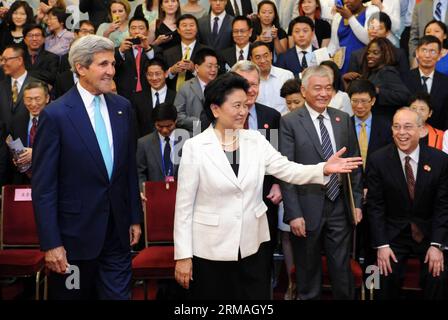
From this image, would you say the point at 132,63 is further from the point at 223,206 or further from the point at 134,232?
the point at 223,206

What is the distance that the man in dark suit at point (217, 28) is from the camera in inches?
302

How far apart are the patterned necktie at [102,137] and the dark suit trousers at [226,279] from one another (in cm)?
71

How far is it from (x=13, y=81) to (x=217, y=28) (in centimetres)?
221

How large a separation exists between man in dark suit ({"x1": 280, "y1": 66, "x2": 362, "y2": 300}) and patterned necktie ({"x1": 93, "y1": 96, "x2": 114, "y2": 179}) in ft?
4.34

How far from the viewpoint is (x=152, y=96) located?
22.5 ft

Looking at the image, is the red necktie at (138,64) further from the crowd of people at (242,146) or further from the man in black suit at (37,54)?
the man in black suit at (37,54)

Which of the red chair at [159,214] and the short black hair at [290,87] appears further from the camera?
the short black hair at [290,87]

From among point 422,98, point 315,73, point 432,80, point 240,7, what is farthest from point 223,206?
point 240,7

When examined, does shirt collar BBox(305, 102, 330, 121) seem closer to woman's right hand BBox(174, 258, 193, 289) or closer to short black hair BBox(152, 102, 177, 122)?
woman's right hand BBox(174, 258, 193, 289)

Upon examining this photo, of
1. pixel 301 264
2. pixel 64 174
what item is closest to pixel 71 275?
pixel 64 174

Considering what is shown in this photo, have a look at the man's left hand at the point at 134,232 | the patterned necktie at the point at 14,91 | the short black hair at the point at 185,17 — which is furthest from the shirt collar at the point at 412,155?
the patterned necktie at the point at 14,91

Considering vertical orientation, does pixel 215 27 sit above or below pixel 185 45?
above
